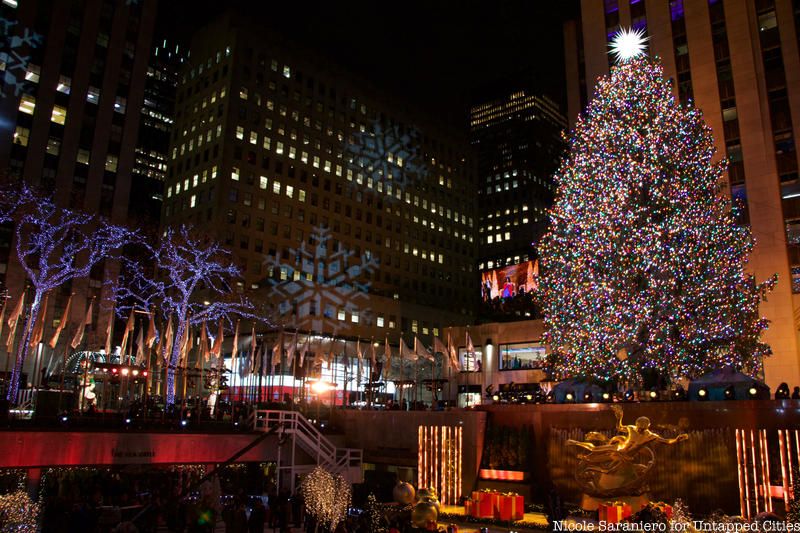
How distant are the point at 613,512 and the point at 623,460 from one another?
159 cm

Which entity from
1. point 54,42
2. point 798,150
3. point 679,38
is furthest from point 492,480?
point 54,42

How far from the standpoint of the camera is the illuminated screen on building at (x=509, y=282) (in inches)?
2411

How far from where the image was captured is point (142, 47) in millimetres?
76750

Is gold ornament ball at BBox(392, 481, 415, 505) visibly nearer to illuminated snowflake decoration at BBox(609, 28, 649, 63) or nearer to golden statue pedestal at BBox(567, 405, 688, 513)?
golden statue pedestal at BBox(567, 405, 688, 513)

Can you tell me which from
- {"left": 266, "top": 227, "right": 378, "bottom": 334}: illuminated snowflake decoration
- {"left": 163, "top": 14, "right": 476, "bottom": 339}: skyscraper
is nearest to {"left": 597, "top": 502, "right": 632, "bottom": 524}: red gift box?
{"left": 163, "top": 14, "right": 476, "bottom": 339}: skyscraper

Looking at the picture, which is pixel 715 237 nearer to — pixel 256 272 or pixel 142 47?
pixel 256 272

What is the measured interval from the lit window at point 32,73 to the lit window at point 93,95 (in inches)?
207

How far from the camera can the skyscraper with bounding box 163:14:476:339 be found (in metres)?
80.3

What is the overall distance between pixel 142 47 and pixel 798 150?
69.9 m

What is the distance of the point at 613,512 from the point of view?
1917 centimetres

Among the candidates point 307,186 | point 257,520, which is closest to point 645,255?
point 257,520

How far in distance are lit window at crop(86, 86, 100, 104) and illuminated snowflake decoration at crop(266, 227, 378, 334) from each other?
26873 mm

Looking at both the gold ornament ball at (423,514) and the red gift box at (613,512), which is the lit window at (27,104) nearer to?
the gold ornament ball at (423,514)

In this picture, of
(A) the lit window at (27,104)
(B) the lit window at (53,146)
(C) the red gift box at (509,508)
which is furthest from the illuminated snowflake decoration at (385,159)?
(C) the red gift box at (509,508)
